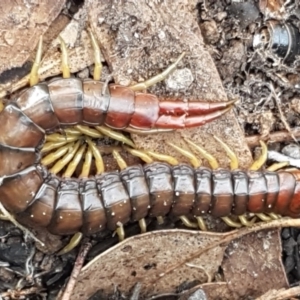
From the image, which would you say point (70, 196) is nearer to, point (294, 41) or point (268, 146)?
point (268, 146)

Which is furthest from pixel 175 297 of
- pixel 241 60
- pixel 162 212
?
pixel 241 60

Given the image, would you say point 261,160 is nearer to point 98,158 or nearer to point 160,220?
point 160,220

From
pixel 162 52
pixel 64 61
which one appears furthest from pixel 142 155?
pixel 64 61

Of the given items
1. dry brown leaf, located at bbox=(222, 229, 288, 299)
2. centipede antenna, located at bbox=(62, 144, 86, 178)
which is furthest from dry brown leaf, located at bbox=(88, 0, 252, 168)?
dry brown leaf, located at bbox=(222, 229, 288, 299)

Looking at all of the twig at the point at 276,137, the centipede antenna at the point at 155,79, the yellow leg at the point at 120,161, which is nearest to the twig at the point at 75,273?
the yellow leg at the point at 120,161

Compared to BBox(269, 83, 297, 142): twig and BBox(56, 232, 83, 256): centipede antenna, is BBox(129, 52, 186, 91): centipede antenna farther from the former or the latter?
BBox(56, 232, 83, 256): centipede antenna

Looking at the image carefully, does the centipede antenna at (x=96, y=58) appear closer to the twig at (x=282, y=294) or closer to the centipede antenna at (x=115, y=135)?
the centipede antenna at (x=115, y=135)
